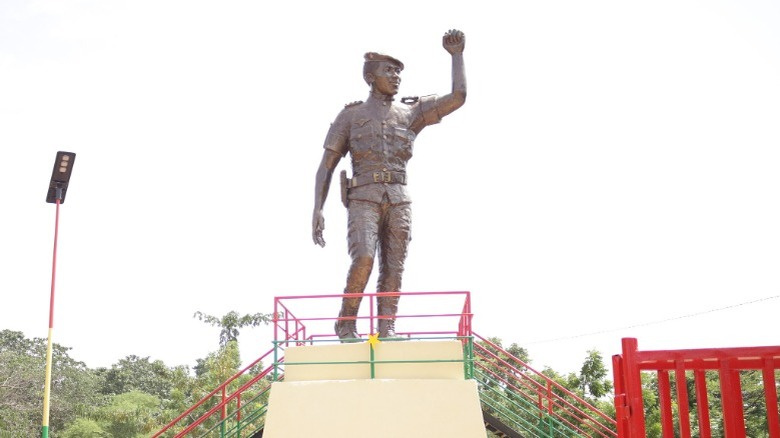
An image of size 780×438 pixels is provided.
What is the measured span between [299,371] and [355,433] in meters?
0.96

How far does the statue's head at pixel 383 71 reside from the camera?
9570mm

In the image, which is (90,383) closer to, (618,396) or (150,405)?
(150,405)

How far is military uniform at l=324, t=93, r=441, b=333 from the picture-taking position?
9047mm

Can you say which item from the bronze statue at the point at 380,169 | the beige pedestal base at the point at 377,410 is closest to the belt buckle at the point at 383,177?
the bronze statue at the point at 380,169

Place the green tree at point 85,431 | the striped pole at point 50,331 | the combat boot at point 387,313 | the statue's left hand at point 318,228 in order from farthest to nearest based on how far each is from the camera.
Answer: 1. the green tree at point 85,431
2. the striped pole at point 50,331
3. the statue's left hand at point 318,228
4. the combat boot at point 387,313

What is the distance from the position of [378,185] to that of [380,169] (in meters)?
0.20

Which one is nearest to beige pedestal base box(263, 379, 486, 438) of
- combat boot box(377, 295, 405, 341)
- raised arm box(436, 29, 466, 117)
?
combat boot box(377, 295, 405, 341)

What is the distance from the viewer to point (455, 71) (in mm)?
9711

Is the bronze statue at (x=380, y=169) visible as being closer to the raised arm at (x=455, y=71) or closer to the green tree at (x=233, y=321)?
the raised arm at (x=455, y=71)

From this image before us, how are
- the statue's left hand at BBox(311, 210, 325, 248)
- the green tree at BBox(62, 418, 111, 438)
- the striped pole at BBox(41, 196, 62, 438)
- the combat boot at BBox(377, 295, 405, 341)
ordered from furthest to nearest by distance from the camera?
the green tree at BBox(62, 418, 111, 438)
the striped pole at BBox(41, 196, 62, 438)
the statue's left hand at BBox(311, 210, 325, 248)
the combat boot at BBox(377, 295, 405, 341)

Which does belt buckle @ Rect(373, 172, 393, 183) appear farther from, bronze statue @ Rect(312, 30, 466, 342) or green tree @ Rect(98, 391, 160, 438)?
green tree @ Rect(98, 391, 160, 438)

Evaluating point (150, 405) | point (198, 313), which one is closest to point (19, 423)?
point (198, 313)

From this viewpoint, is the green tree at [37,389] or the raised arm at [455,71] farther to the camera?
the green tree at [37,389]

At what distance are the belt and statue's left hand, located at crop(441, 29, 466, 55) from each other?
169cm
